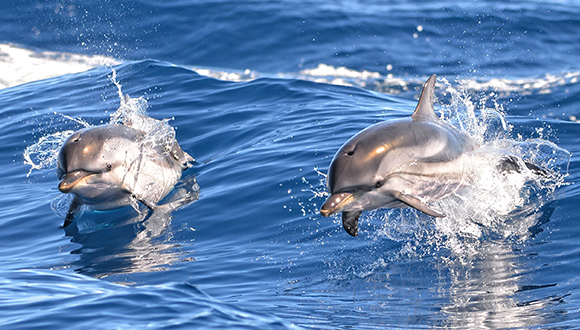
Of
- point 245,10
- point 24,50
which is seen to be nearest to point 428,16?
point 245,10

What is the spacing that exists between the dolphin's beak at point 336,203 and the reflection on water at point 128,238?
79.5 inches

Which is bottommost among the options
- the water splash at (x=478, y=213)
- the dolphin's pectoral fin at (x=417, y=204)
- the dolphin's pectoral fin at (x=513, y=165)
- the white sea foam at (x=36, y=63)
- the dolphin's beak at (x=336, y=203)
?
the water splash at (x=478, y=213)

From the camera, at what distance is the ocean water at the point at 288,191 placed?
16.5ft

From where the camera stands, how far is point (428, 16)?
20578 mm

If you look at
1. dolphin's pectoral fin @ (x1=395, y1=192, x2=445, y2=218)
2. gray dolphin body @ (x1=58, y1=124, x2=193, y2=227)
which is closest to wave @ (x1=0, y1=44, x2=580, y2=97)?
gray dolphin body @ (x1=58, y1=124, x2=193, y2=227)

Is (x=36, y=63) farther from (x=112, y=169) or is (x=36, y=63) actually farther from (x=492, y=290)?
(x=492, y=290)

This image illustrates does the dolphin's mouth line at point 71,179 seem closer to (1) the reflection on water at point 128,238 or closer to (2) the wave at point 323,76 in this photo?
(1) the reflection on water at point 128,238

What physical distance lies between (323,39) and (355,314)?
14.9 meters

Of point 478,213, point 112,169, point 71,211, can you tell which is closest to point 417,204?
point 478,213

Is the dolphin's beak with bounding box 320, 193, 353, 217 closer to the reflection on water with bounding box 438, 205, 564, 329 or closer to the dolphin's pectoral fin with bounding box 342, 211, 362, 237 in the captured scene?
the dolphin's pectoral fin with bounding box 342, 211, 362, 237

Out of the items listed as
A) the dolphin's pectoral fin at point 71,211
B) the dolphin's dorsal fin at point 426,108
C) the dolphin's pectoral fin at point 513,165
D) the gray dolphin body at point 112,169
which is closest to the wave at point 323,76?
the gray dolphin body at point 112,169

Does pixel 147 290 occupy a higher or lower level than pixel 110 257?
higher

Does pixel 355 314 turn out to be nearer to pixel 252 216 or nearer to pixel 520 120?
pixel 252 216

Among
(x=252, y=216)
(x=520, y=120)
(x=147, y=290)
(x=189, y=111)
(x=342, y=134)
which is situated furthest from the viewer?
(x=189, y=111)
